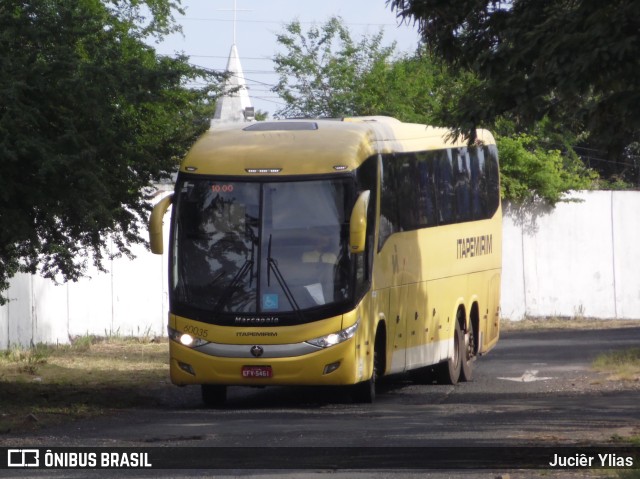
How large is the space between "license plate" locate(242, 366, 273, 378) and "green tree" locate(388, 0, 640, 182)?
15.3 feet

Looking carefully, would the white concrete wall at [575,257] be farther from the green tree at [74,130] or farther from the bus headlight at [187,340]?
the bus headlight at [187,340]

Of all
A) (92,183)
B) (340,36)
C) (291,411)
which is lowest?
(291,411)

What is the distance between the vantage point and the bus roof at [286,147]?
15.7 metres

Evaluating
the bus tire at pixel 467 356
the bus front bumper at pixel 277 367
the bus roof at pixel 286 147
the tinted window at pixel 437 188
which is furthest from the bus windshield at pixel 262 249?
the bus tire at pixel 467 356

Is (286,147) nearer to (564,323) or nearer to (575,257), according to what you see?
(564,323)

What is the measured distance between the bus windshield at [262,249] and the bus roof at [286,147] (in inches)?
7.8

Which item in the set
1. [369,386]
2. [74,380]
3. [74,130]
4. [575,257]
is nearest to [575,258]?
[575,257]

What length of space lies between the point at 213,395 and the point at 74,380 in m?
3.38

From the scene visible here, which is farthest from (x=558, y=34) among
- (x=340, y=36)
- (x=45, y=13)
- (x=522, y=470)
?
(x=340, y=36)

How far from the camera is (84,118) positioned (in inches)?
593

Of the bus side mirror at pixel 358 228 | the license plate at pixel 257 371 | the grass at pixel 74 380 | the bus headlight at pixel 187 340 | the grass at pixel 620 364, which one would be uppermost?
the bus side mirror at pixel 358 228

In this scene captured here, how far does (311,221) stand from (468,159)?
592cm

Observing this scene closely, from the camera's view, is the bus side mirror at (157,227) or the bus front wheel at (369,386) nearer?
the bus side mirror at (157,227)

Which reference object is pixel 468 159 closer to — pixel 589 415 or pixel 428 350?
pixel 428 350
